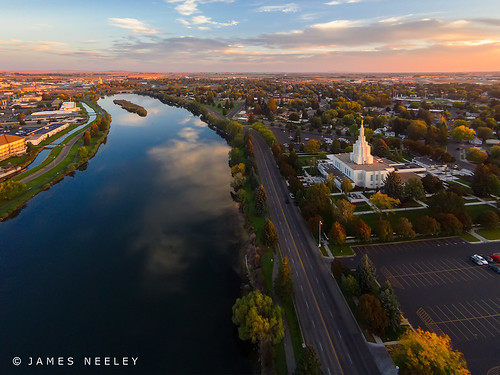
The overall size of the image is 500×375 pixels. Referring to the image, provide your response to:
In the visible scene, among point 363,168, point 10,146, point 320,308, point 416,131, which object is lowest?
point 320,308

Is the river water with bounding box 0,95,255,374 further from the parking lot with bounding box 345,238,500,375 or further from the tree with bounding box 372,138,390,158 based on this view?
the tree with bounding box 372,138,390,158

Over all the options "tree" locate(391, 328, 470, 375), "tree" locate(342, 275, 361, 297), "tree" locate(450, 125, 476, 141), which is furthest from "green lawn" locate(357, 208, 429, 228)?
"tree" locate(450, 125, 476, 141)

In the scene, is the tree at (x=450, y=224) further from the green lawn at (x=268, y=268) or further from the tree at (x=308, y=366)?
the tree at (x=308, y=366)

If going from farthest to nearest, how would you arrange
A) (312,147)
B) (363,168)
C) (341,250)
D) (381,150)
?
1. (312,147)
2. (381,150)
3. (363,168)
4. (341,250)

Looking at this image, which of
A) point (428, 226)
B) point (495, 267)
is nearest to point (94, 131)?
point (428, 226)

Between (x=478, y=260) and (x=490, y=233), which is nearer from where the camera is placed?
(x=478, y=260)

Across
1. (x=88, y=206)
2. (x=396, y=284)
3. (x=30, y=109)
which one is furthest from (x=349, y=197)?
(x=30, y=109)

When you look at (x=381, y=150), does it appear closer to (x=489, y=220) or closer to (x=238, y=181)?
(x=489, y=220)
